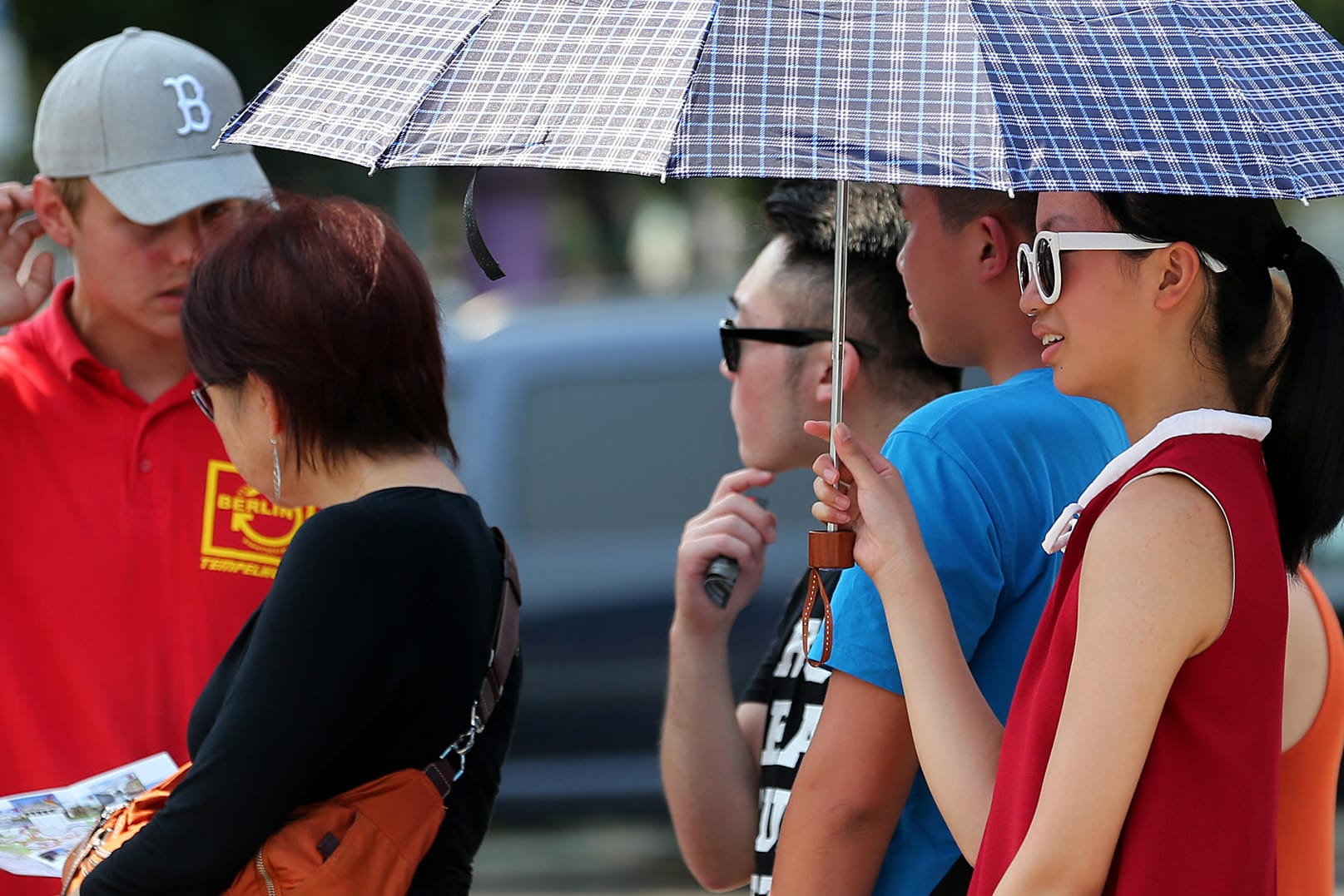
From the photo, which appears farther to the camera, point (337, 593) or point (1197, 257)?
point (337, 593)

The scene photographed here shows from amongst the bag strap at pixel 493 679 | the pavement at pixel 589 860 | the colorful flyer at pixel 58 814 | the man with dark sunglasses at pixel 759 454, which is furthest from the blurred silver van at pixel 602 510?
the bag strap at pixel 493 679

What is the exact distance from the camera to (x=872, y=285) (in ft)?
8.83

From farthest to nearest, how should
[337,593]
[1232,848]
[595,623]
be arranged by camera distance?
1. [595,623]
2. [337,593]
3. [1232,848]

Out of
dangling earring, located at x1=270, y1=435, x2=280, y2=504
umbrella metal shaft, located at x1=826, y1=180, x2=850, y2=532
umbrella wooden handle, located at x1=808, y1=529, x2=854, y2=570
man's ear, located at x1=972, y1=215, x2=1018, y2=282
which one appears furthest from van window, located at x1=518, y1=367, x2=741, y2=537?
umbrella wooden handle, located at x1=808, y1=529, x2=854, y2=570

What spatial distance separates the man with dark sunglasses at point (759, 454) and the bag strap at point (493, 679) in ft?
1.36

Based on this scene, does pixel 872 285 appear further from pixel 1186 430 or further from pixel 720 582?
pixel 1186 430

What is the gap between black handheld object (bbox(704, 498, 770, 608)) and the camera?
2656 millimetres

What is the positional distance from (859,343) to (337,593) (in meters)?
0.98

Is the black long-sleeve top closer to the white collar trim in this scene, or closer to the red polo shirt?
the red polo shirt

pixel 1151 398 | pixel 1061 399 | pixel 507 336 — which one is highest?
pixel 1151 398

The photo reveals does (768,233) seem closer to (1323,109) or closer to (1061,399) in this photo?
(1061,399)

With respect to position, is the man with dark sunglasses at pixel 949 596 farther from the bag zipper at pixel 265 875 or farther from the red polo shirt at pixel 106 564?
the red polo shirt at pixel 106 564

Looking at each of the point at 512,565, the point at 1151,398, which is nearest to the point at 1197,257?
the point at 1151,398

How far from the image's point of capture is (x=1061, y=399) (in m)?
2.17
